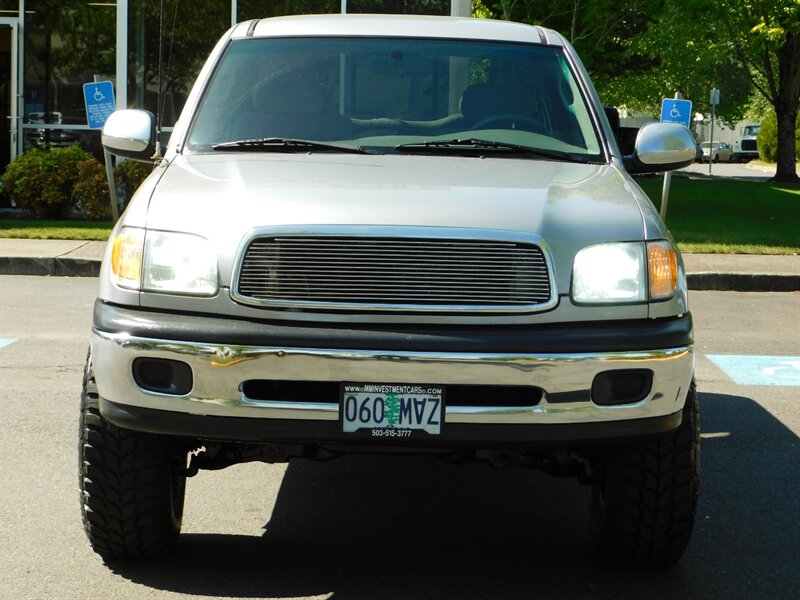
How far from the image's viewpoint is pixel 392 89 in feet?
17.1

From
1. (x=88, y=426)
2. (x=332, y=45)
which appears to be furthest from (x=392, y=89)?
(x=88, y=426)

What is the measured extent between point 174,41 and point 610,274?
49.4 ft

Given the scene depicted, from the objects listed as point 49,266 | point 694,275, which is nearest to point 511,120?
point 694,275

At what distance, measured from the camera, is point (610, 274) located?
399 cm

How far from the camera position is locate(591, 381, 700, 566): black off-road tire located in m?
4.17

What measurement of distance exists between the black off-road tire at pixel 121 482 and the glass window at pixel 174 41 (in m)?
14.0

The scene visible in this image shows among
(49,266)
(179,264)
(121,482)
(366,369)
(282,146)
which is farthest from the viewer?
(49,266)

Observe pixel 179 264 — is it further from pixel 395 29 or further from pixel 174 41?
pixel 174 41

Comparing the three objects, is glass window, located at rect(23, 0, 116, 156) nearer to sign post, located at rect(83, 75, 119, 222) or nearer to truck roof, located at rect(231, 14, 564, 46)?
sign post, located at rect(83, 75, 119, 222)

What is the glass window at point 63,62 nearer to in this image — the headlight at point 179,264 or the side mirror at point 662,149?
the side mirror at point 662,149

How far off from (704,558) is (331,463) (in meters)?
1.87

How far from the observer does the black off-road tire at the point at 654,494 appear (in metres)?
4.17

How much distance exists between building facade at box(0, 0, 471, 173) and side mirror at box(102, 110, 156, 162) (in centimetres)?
1307

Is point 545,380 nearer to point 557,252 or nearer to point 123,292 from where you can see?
point 557,252
